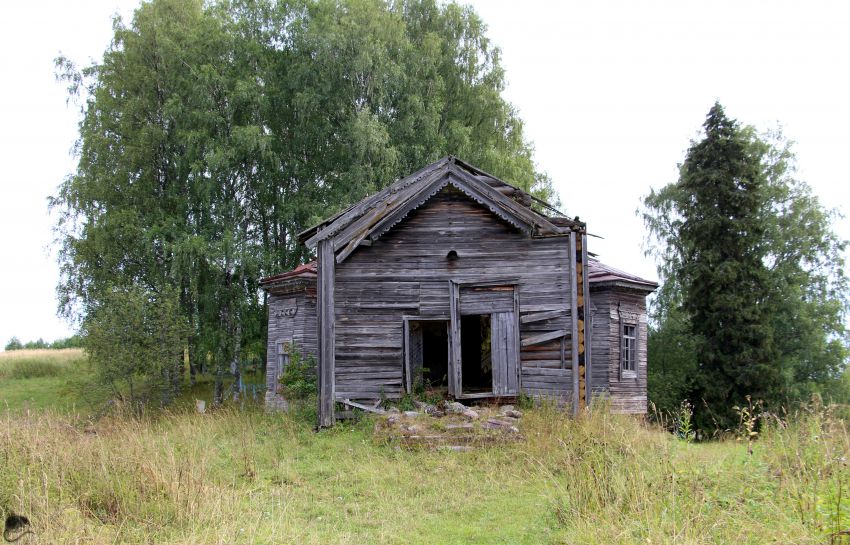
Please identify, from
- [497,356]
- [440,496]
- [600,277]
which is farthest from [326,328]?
[600,277]

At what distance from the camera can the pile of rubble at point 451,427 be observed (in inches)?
516

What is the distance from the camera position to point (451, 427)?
1350 centimetres

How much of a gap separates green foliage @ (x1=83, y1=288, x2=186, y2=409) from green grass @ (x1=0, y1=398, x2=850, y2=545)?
12.9m

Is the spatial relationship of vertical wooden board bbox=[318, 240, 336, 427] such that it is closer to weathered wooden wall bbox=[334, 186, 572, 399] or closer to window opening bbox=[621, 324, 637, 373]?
weathered wooden wall bbox=[334, 186, 572, 399]

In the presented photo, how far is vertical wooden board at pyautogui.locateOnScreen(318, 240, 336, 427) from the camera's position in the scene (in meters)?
16.2

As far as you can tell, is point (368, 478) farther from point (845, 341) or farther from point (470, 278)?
point (845, 341)

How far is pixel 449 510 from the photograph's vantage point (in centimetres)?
891

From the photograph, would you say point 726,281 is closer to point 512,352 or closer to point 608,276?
point 608,276

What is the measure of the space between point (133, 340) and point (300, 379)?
7.68 m

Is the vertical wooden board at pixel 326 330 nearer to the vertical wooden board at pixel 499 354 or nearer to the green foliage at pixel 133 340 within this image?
the vertical wooden board at pixel 499 354

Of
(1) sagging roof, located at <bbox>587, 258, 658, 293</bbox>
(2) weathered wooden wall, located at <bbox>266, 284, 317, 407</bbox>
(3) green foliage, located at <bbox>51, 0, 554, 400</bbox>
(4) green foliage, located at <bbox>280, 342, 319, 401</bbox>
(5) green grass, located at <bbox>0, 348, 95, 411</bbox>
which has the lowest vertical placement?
(5) green grass, located at <bbox>0, 348, 95, 411</bbox>

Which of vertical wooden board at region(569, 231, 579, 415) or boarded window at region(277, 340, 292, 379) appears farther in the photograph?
boarded window at region(277, 340, 292, 379)

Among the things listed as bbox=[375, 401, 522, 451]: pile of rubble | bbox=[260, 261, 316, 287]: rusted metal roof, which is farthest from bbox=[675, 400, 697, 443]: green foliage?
bbox=[260, 261, 316, 287]: rusted metal roof

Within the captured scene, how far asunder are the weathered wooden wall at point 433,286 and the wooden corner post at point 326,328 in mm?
338
